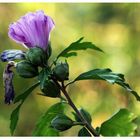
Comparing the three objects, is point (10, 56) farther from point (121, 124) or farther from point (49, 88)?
point (121, 124)

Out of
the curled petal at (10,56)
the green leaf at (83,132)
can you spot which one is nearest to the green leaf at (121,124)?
the green leaf at (83,132)

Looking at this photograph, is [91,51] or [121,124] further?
[91,51]

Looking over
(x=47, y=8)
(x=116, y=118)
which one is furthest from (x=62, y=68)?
(x=47, y=8)

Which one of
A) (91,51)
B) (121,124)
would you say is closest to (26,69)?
(121,124)

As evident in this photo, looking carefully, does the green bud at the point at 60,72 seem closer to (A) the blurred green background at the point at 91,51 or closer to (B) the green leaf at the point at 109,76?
(B) the green leaf at the point at 109,76

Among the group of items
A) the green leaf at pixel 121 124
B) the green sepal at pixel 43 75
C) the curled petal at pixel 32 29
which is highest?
the curled petal at pixel 32 29

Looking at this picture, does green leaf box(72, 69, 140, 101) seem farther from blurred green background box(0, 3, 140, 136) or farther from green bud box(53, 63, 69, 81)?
blurred green background box(0, 3, 140, 136)
